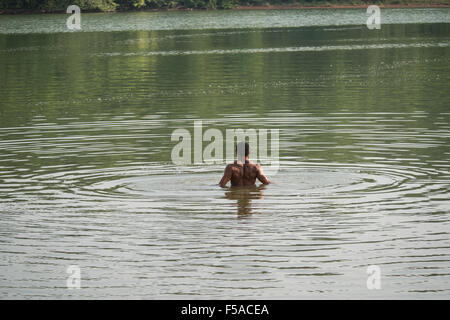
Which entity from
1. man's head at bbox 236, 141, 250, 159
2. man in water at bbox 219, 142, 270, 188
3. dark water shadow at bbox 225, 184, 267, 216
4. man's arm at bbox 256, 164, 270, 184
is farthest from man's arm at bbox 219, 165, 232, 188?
A: man's arm at bbox 256, 164, 270, 184

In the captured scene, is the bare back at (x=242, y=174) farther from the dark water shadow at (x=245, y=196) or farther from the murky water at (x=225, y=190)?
the murky water at (x=225, y=190)

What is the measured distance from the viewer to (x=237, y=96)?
1293 inches

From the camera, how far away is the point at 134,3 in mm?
131875

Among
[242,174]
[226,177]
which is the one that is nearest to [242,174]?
[242,174]

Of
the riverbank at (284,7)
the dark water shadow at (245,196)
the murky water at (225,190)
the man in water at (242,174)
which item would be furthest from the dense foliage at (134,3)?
the dark water shadow at (245,196)

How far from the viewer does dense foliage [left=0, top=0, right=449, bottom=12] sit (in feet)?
412

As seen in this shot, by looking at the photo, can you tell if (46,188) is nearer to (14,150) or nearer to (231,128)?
(14,150)

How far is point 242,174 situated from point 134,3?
117658 mm

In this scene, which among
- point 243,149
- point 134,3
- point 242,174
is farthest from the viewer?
point 134,3

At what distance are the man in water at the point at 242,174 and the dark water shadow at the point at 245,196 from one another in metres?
0.11

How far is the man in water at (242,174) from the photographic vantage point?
55.3 feet

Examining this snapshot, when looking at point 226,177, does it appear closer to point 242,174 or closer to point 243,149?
point 242,174

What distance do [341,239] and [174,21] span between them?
9054cm
